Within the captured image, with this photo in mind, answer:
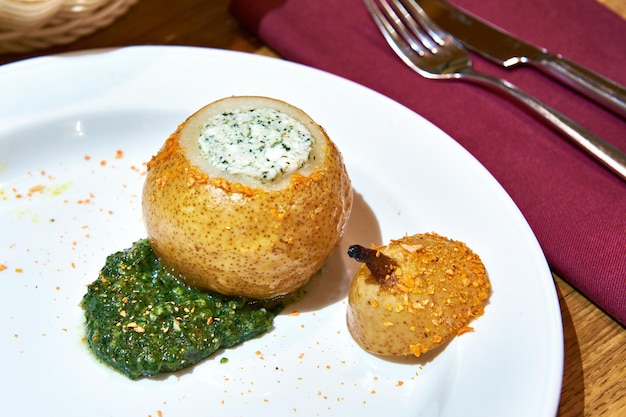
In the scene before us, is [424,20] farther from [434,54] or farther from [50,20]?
[50,20]

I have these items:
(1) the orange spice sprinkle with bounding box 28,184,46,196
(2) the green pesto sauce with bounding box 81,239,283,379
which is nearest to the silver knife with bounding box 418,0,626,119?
(2) the green pesto sauce with bounding box 81,239,283,379

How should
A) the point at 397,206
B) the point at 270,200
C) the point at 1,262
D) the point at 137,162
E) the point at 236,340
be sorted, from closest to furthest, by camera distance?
the point at 270,200
the point at 236,340
the point at 1,262
the point at 397,206
the point at 137,162

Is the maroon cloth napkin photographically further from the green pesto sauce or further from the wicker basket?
the green pesto sauce

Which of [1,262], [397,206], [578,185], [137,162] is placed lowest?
[1,262]

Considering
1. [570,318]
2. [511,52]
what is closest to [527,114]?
[511,52]

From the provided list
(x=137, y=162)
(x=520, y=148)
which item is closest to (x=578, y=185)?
(x=520, y=148)

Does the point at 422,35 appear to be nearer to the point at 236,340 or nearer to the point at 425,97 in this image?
the point at 425,97
